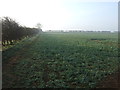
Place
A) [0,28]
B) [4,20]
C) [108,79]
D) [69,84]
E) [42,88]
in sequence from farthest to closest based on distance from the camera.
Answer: [4,20], [0,28], [108,79], [69,84], [42,88]

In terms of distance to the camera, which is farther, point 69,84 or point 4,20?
point 4,20

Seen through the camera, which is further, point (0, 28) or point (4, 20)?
point (4, 20)

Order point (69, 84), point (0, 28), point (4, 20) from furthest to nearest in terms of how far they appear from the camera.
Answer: point (4, 20) < point (0, 28) < point (69, 84)

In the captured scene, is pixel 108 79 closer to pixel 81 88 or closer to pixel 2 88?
pixel 81 88

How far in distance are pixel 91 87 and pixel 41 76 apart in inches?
109

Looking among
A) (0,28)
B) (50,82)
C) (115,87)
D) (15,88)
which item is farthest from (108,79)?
(0,28)

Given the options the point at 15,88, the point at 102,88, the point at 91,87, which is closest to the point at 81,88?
the point at 91,87

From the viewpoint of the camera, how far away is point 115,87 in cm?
754

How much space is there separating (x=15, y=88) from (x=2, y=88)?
56 centimetres

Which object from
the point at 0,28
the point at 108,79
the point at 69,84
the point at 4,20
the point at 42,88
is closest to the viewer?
the point at 42,88

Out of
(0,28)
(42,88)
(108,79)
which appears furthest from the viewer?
(0,28)

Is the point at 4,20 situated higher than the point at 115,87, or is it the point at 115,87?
the point at 4,20

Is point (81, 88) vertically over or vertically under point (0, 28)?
under

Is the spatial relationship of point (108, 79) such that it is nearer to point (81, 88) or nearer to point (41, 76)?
point (81, 88)
